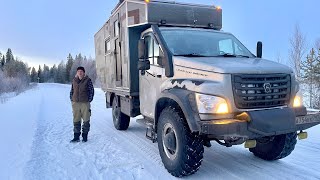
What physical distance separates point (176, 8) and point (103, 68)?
14.9 ft

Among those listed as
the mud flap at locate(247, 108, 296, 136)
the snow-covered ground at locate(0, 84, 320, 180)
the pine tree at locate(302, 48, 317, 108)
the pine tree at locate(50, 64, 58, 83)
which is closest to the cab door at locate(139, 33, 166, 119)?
the snow-covered ground at locate(0, 84, 320, 180)

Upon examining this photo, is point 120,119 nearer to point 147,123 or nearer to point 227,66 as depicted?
point 147,123

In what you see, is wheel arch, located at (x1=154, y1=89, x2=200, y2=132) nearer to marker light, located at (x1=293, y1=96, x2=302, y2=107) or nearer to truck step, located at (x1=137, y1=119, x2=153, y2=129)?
truck step, located at (x1=137, y1=119, x2=153, y2=129)

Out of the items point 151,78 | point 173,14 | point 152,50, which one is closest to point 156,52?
point 152,50

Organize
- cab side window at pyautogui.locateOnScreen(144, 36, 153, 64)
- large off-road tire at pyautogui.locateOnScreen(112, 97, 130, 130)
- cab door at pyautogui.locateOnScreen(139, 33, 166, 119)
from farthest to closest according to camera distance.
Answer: large off-road tire at pyautogui.locateOnScreen(112, 97, 130, 130), cab side window at pyautogui.locateOnScreen(144, 36, 153, 64), cab door at pyautogui.locateOnScreen(139, 33, 166, 119)

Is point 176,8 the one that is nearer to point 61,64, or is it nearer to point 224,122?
point 224,122

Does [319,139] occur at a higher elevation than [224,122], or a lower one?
lower

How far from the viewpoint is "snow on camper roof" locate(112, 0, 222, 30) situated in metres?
6.72

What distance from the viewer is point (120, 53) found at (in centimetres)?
816

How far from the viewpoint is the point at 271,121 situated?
4.45 meters

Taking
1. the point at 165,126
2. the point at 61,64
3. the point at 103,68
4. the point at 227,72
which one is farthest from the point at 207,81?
the point at 61,64

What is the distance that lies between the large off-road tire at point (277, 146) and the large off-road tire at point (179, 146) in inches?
50.4

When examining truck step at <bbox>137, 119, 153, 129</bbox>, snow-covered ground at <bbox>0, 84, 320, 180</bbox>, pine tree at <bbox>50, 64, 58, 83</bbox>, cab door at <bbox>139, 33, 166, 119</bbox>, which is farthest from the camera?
pine tree at <bbox>50, 64, 58, 83</bbox>

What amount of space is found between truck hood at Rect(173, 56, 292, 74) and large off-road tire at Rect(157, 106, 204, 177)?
2.68 feet
